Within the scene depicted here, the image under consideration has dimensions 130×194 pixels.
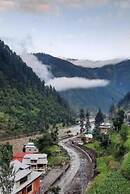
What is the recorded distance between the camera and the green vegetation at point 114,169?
74.9 m

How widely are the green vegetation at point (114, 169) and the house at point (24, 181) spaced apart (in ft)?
28.9

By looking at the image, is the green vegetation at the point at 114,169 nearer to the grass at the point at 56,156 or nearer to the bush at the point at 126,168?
the bush at the point at 126,168

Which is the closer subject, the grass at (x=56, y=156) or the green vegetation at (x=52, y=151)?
the grass at (x=56, y=156)

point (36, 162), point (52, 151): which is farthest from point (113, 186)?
point (52, 151)

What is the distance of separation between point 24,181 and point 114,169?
93.5ft

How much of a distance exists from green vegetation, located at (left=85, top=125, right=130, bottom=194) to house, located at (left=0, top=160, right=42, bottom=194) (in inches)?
347

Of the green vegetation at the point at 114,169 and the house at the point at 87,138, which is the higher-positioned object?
the house at the point at 87,138

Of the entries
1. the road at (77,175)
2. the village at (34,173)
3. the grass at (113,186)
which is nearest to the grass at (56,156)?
the road at (77,175)

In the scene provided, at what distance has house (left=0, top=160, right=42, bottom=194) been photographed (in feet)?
225

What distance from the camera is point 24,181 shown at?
7250 cm

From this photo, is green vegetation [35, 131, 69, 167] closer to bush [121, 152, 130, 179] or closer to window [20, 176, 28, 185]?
bush [121, 152, 130, 179]

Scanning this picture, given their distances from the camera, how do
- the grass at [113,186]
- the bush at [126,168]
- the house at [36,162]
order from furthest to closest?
the house at [36,162]
the bush at [126,168]
the grass at [113,186]

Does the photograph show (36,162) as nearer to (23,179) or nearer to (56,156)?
(56,156)

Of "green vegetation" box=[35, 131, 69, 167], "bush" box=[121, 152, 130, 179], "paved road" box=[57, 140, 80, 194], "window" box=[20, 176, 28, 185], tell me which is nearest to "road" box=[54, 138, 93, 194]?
"paved road" box=[57, 140, 80, 194]
